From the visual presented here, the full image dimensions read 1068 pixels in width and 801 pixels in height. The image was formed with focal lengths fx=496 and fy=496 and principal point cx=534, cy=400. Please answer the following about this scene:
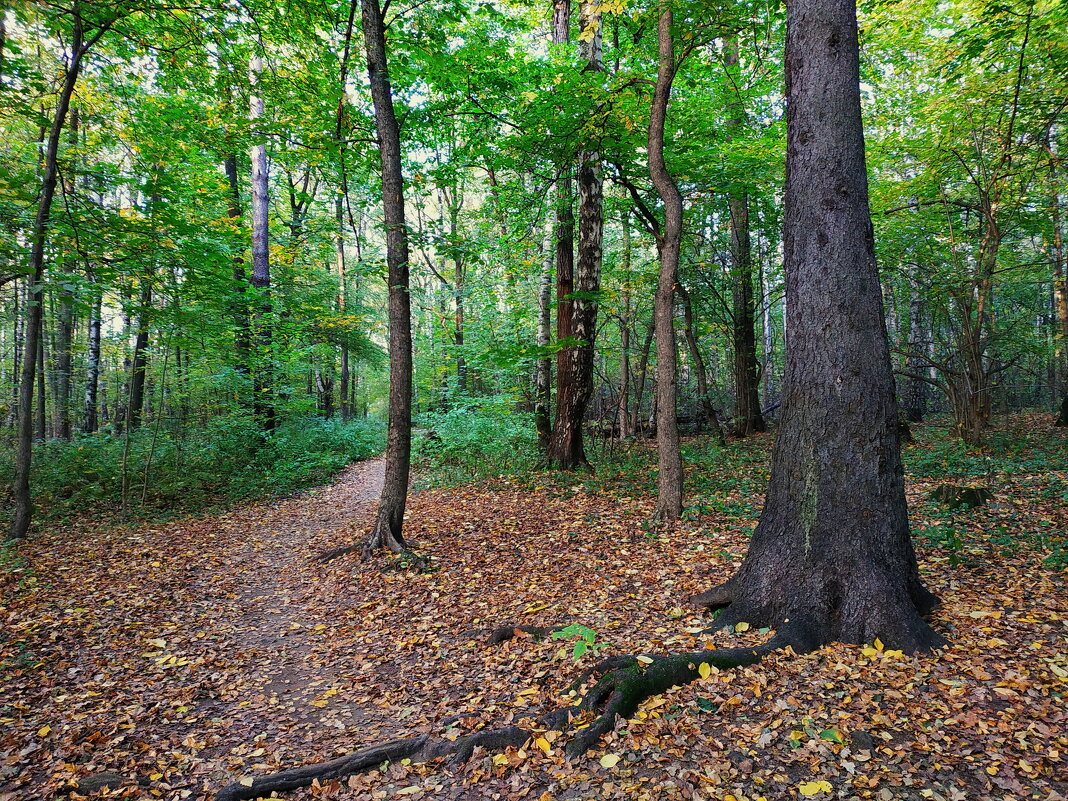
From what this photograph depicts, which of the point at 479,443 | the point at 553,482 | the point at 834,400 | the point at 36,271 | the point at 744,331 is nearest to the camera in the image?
the point at 834,400

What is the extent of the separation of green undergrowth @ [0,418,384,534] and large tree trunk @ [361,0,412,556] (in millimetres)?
5593

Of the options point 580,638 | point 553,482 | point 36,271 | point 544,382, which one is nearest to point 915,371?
point 544,382

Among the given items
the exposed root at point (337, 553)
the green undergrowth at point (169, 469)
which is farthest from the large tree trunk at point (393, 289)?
the green undergrowth at point (169, 469)

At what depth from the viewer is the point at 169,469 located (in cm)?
1102

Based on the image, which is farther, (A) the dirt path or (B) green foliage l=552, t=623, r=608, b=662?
(B) green foliage l=552, t=623, r=608, b=662

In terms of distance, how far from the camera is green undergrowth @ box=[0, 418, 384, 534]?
959 centimetres

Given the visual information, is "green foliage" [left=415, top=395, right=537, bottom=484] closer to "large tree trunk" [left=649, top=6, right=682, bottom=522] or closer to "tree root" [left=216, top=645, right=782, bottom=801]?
"large tree trunk" [left=649, top=6, right=682, bottom=522]

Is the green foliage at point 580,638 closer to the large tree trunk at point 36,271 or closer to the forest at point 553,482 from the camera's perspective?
the forest at point 553,482

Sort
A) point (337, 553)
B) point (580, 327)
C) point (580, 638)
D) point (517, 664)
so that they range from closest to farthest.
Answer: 1. point (517, 664)
2. point (580, 638)
3. point (337, 553)
4. point (580, 327)

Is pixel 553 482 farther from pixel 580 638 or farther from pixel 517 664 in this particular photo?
pixel 517 664

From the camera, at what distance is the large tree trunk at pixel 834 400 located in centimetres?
389

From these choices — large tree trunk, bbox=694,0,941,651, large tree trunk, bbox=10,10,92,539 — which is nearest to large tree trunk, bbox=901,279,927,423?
large tree trunk, bbox=694,0,941,651

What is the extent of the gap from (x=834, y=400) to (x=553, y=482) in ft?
20.7

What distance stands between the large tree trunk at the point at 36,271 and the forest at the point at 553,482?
6 centimetres
